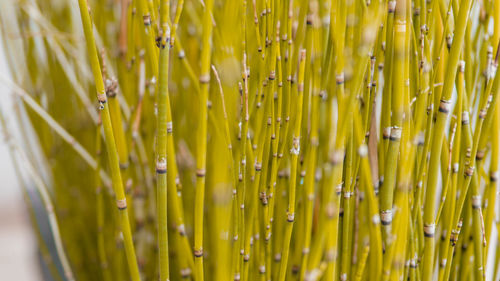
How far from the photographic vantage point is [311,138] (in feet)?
1.30

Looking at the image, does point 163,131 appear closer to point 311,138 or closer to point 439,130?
point 311,138

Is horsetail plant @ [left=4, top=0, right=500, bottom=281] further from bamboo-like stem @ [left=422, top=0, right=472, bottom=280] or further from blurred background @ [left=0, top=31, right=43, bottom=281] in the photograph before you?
blurred background @ [left=0, top=31, right=43, bottom=281]

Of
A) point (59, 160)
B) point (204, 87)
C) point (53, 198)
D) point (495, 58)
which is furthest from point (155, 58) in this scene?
point (53, 198)

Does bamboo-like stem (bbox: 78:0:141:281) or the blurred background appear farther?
the blurred background

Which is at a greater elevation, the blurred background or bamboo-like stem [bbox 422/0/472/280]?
bamboo-like stem [bbox 422/0/472/280]

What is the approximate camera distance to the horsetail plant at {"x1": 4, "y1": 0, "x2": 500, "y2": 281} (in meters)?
0.34

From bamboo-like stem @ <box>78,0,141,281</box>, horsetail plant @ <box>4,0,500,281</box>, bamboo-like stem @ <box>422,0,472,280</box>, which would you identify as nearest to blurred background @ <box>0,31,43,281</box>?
horsetail plant @ <box>4,0,500,281</box>

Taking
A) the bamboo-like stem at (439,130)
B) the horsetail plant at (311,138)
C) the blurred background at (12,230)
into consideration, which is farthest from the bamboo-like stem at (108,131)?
the blurred background at (12,230)

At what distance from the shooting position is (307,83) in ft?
1.48

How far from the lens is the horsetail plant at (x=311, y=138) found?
0.34 metres

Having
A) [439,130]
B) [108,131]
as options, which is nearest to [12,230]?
[108,131]

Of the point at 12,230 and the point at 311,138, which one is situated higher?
the point at 311,138

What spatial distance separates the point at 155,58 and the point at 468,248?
0.44 m

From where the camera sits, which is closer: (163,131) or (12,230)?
(163,131)
